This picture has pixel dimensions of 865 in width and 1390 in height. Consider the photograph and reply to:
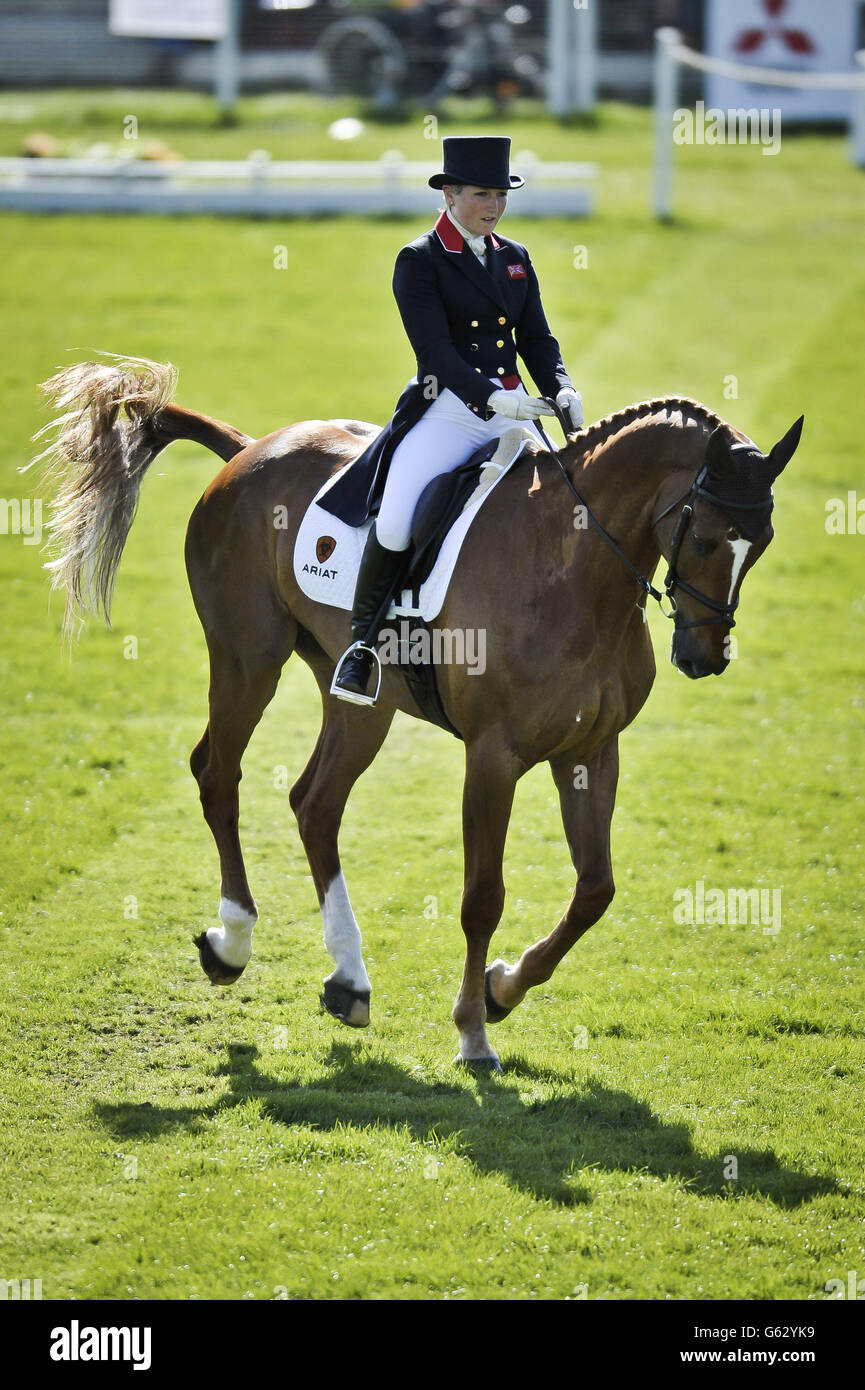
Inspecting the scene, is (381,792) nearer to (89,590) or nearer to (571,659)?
(89,590)

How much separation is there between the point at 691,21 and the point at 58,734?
26.1 m

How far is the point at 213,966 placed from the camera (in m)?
6.99

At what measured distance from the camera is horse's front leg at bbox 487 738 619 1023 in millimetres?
6141

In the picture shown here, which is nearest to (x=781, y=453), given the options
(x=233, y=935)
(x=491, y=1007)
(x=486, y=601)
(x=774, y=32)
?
(x=486, y=601)

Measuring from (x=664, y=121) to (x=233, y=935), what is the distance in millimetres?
19494

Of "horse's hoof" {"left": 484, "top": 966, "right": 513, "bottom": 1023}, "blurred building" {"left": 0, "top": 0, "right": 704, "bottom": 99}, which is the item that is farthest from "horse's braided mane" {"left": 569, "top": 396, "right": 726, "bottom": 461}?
"blurred building" {"left": 0, "top": 0, "right": 704, "bottom": 99}

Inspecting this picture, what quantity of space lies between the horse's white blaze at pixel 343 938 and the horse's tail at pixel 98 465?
5.91 feet

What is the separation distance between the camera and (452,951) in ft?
24.5

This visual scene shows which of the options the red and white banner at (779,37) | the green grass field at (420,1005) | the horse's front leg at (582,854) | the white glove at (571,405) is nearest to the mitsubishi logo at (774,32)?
the red and white banner at (779,37)

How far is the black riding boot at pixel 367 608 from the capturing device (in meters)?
6.33

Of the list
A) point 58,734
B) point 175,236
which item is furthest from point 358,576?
point 175,236

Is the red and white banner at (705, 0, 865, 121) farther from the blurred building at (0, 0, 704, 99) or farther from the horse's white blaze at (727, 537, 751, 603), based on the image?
the horse's white blaze at (727, 537, 751, 603)

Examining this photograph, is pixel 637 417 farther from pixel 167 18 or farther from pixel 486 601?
pixel 167 18
